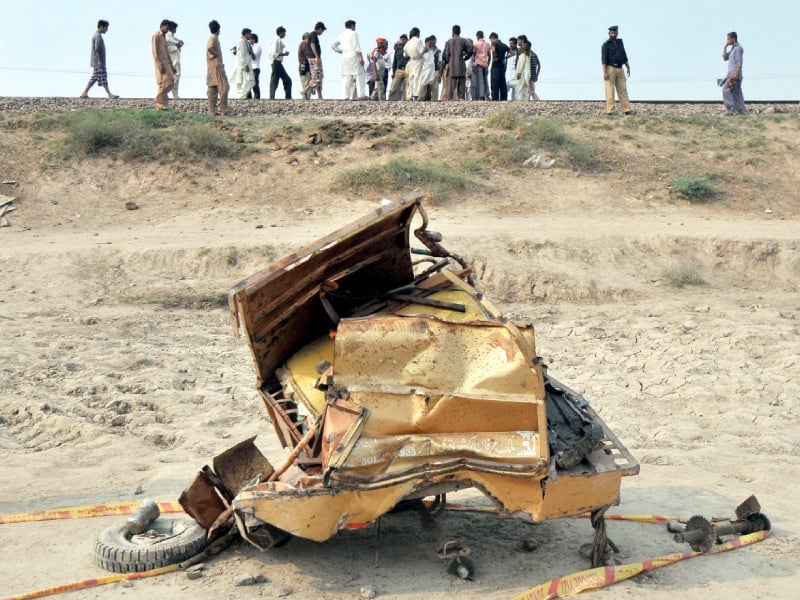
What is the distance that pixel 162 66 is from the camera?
20.2m

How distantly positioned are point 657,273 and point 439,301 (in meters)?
9.40

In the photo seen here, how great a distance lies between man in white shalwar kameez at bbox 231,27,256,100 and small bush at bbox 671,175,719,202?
32.6ft

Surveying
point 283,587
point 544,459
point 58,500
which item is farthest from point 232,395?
point 544,459

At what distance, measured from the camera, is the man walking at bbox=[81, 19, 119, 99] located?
20.8m

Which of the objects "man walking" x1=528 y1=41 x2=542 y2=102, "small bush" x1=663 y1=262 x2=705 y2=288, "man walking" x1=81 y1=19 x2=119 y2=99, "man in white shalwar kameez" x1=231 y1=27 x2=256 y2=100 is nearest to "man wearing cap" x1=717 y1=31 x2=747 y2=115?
"man walking" x1=528 y1=41 x2=542 y2=102

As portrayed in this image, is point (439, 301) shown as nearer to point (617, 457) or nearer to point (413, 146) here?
point (617, 457)

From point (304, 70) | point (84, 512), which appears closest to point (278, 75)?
point (304, 70)

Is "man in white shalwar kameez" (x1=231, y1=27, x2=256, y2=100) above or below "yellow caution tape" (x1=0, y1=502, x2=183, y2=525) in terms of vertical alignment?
above

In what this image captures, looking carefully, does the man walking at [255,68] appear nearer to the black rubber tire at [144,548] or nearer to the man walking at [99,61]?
the man walking at [99,61]

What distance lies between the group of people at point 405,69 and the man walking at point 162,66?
2cm

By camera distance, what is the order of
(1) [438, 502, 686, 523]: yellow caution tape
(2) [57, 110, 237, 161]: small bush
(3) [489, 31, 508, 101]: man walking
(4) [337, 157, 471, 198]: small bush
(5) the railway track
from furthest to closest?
(3) [489, 31, 508, 101]: man walking → (5) the railway track → (2) [57, 110, 237, 161]: small bush → (4) [337, 157, 471, 198]: small bush → (1) [438, 502, 686, 523]: yellow caution tape

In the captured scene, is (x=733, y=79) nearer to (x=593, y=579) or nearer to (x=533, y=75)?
(x=533, y=75)

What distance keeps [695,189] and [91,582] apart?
46.8 feet

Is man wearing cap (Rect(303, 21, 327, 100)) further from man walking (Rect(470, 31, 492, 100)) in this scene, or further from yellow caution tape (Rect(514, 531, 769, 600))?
yellow caution tape (Rect(514, 531, 769, 600))
